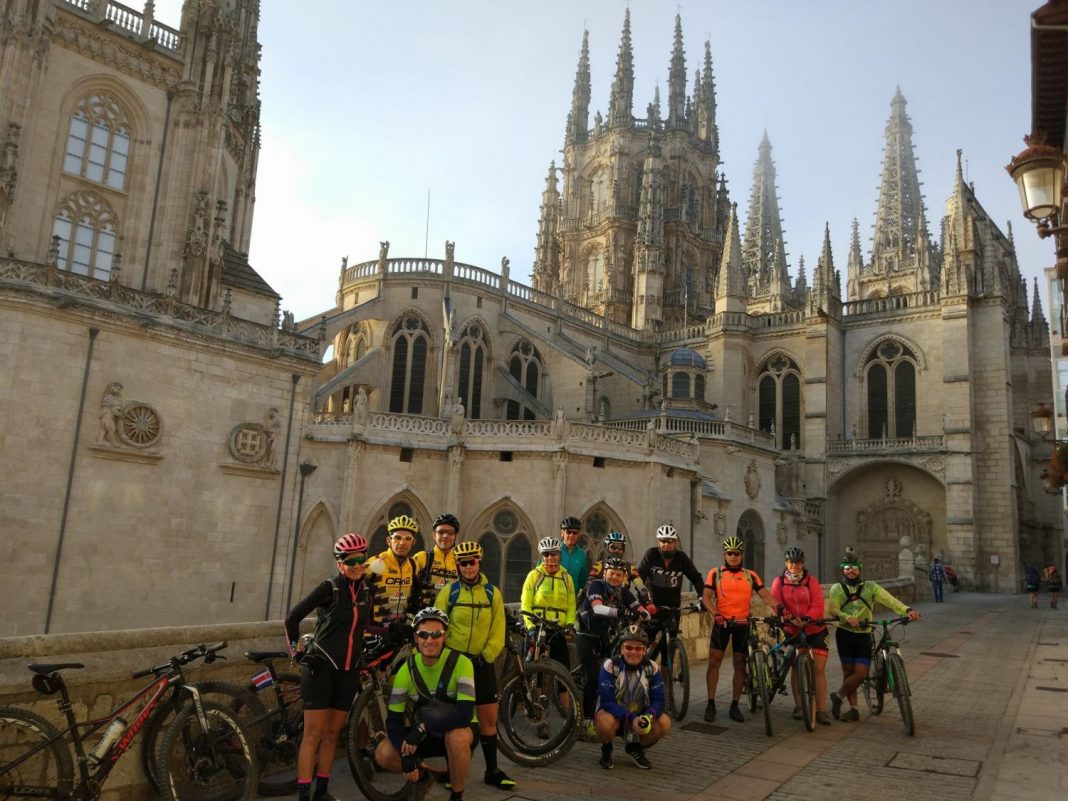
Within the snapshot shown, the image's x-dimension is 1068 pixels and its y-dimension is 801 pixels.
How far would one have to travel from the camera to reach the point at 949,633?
16953 millimetres

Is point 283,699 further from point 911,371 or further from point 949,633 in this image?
point 911,371

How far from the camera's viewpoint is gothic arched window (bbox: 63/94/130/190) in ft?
69.7

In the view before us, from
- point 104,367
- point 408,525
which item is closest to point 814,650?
point 408,525

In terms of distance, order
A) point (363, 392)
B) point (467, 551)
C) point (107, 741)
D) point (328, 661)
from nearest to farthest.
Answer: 1. point (107, 741)
2. point (328, 661)
3. point (467, 551)
4. point (363, 392)

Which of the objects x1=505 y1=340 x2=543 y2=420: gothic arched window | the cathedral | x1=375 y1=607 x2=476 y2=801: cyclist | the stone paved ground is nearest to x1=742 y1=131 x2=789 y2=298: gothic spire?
the cathedral

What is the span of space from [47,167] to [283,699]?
19.6m

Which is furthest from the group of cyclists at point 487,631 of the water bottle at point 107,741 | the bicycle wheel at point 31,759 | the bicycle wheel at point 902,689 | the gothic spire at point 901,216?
the gothic spire at point 901,216

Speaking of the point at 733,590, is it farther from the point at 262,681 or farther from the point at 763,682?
the point at 262,681

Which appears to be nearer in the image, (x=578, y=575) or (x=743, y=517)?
(x=578, y=575)

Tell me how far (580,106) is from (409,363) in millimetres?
31576

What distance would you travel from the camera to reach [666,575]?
8.30m

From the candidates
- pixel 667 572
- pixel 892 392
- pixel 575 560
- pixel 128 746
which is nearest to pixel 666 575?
pixel 667 572

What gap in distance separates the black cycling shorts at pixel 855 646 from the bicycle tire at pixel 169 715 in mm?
5881

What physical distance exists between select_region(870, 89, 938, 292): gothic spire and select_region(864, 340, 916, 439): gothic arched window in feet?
78.4
